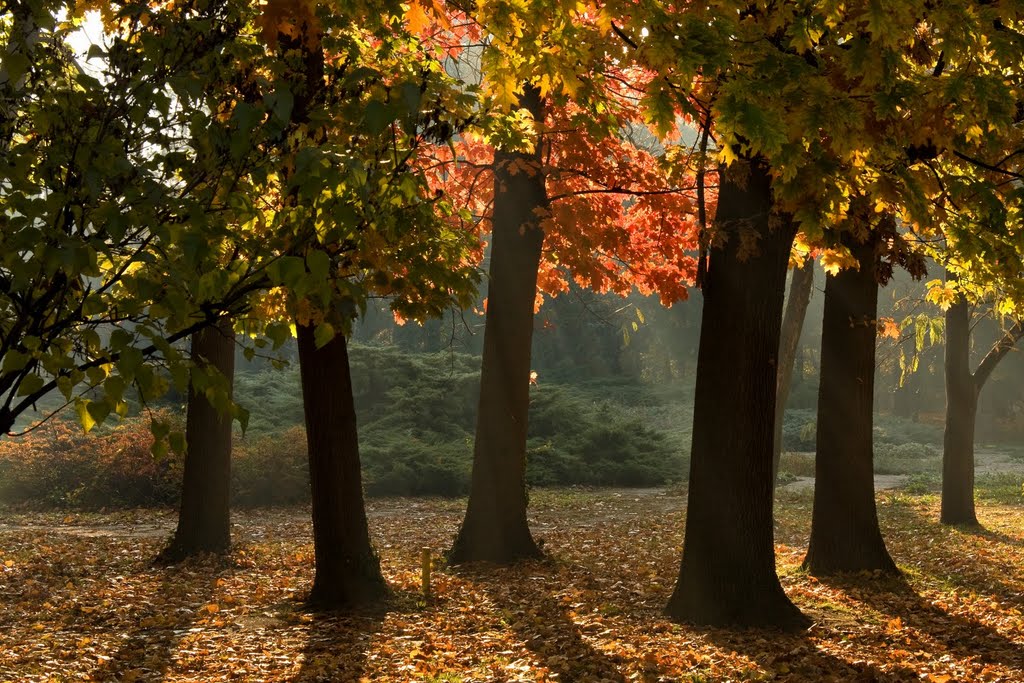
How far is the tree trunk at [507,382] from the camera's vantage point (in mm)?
12258

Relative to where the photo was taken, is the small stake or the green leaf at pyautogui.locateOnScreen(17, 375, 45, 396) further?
the small stake

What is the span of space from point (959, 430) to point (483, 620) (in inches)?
449

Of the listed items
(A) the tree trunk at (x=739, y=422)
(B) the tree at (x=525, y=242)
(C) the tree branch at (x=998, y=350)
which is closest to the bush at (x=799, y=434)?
(C) the tree branch at (x=998, y=350)

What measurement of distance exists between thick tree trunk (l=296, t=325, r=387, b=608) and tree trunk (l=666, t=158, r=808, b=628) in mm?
3094

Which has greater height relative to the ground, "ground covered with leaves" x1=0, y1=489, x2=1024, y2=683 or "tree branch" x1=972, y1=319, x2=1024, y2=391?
"tree branch" x1=972, y1=319, x2=1024, y2=391

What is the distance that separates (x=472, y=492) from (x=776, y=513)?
30.0 feet

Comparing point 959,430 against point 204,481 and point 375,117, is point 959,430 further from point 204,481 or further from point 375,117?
point 375,117

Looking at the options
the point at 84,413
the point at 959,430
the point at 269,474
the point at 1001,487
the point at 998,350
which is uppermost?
the point at 998,350

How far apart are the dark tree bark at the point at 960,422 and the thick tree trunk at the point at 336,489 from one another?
1161 centimetres

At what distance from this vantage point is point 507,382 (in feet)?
40.3

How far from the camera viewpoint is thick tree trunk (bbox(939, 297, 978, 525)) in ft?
56.1

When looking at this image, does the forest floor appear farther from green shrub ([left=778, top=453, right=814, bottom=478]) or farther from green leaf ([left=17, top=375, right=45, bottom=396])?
green leaf ([left=17, top=375, right=45, bottom=396])

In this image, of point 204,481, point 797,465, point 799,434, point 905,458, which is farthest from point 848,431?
point 799,434

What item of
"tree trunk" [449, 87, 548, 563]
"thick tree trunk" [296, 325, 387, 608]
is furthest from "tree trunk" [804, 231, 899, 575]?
"thick tree trunk" [296, 325, 387, 608]
